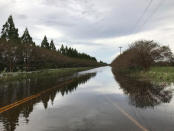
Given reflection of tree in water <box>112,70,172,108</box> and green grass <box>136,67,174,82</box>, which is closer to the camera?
reflection of tree in water <box>112,70,172,108</box>

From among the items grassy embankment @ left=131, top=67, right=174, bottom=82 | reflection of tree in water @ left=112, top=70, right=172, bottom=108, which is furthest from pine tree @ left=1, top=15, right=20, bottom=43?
reflection of tree in water @ left=112, top=70, right=172, bottom=108

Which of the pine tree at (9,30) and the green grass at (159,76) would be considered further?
the pine tree at (9,30)

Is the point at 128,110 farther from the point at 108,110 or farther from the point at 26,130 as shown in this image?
the point at 26,130

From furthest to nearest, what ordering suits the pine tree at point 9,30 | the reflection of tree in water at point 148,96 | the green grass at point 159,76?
the pine tree at point 9,30 < the green grass at point 159,76 < the reflection of tree in water at point 148,96

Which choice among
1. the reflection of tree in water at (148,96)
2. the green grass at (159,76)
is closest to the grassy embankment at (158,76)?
the green grass at (159,76)

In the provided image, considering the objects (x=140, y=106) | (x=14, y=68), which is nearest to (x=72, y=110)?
(x=140, y=106)

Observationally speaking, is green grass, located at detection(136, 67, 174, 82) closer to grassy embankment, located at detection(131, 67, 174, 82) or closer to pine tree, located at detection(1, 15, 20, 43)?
grassy embankment, located at detection(131, 67, 174, 82)

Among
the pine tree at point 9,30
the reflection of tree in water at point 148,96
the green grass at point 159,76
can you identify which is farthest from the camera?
the pine tree at point 9,30

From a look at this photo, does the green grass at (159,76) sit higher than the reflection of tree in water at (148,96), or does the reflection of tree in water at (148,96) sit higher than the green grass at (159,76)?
the green grass at (159,76)

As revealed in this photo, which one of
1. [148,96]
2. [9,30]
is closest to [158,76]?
[148,96]

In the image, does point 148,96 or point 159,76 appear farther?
point 159,76

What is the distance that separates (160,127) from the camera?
5.71m

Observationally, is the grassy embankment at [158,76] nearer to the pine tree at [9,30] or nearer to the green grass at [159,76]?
the green grass at [159,76]

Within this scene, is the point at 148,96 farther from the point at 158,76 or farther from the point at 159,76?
the point at 158,76
